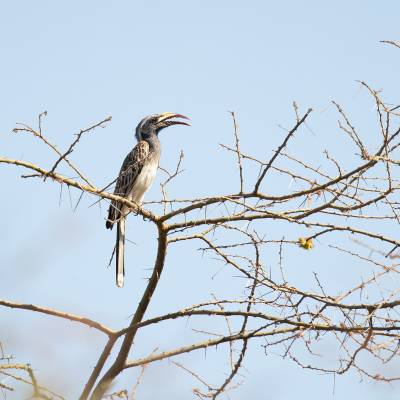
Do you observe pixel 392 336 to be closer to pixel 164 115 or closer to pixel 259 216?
pixel 259 216

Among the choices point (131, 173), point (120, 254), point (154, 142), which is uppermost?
point (154, 142)

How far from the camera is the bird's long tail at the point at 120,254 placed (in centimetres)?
639

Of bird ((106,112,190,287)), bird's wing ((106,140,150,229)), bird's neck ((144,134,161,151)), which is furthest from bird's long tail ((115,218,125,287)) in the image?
bird's neck ((144,134,161,151))

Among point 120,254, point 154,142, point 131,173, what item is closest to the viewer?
point 120,254

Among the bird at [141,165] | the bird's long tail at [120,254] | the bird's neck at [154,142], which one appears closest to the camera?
the bird's long tail at [120,254]

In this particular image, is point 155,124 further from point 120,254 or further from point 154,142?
point 120,254

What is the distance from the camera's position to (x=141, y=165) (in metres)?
7.23

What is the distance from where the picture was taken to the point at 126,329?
3.75 m

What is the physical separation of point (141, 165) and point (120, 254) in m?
1.04

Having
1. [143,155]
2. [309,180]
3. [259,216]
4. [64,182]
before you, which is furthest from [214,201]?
[143,155]

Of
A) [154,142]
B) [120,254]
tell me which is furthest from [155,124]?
[120,254]

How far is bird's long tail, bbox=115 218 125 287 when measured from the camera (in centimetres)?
639

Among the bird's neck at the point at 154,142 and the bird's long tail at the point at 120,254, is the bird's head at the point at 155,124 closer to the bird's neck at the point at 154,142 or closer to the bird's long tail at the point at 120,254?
the bird's neck at the point at 154,142

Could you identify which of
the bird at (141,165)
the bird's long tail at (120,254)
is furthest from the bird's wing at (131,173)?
the bird's long tail at (120,254)
